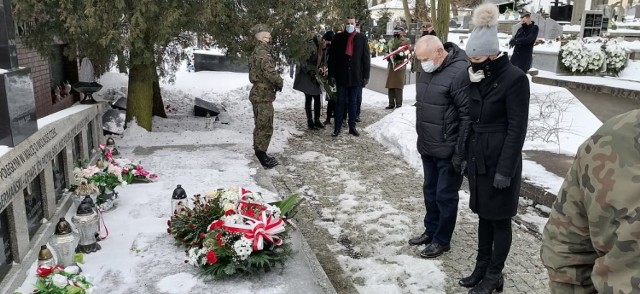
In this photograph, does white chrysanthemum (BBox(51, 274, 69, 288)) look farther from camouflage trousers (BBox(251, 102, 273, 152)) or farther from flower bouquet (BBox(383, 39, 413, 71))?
flower bouquet (BBox(383, 39, 413, 71))

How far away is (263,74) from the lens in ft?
19.9

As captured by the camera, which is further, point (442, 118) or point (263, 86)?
point (263, 86)

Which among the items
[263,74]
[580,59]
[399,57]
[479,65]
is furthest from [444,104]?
[399,57]

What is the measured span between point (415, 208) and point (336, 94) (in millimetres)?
4039

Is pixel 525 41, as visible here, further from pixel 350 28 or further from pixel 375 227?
pixel 375 227

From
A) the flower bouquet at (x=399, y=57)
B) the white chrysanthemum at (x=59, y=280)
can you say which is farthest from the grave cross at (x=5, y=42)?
the flower bouquet at (x=399, y=57)

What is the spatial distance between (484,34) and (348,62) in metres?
5.03

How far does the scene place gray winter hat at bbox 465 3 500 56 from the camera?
3.11 meters

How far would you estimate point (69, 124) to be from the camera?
476 cm

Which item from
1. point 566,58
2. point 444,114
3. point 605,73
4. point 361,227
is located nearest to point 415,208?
point 361,227

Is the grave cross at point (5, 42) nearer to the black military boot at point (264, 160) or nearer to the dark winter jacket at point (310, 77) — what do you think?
the black military boot at point (264, 160)

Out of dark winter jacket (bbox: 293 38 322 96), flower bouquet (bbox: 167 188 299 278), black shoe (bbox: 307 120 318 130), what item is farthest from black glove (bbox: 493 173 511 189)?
black shoe (bbox: 307 120 318 130)

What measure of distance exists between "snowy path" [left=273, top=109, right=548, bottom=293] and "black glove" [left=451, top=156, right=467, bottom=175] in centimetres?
75

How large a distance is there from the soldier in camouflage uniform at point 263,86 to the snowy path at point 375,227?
0.44m
